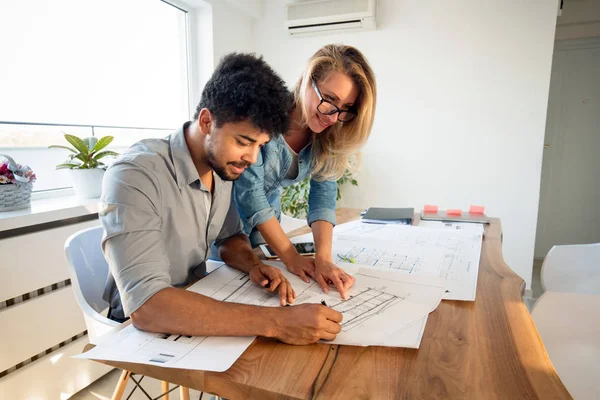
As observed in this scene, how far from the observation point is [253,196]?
3.77 feet

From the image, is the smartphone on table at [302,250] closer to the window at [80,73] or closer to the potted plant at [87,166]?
the potted plant at [87,166]

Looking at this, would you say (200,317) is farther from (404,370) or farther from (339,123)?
(339,123)

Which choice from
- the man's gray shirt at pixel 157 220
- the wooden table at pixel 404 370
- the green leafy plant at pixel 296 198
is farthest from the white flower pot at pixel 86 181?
the wooden table at pixel 404 370

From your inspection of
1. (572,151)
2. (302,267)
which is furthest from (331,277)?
(572,151)

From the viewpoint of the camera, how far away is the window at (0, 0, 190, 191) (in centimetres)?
178

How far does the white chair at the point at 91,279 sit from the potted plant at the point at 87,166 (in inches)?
32.7

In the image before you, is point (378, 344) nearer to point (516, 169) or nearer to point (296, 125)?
point (296, 125)

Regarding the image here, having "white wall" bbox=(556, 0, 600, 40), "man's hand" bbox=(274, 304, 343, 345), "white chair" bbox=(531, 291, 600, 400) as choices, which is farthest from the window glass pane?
"white wall" bbox=(556, 0, 600, 40)

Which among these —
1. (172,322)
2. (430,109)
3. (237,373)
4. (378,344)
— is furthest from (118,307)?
(430,109)

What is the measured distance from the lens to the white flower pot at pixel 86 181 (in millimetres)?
1870

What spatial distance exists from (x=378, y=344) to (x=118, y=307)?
774 mm

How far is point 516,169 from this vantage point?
2.85 meters

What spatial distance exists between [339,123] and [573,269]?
1.08 meters

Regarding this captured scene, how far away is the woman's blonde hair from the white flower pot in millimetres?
1159
